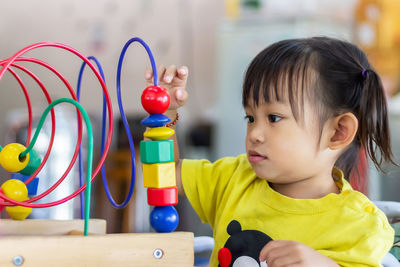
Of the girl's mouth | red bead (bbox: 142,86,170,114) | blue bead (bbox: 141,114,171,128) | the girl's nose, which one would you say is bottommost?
the girl's mouth

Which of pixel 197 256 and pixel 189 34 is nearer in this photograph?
pixel 197 256

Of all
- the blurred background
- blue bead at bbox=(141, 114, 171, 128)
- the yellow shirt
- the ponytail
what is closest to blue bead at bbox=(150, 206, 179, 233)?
blue bead at bbox=(141, 114, 171, 128)

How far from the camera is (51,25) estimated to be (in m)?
3.36

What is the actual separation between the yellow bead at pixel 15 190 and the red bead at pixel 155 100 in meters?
0.22

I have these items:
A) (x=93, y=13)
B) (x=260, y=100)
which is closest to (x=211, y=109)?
(x=93, y=13)

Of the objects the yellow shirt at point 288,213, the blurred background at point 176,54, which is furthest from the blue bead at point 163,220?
the blurred background at point 176,54

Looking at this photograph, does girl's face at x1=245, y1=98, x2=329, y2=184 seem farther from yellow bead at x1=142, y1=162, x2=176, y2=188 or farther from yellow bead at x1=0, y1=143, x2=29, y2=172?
yellow bead at x1=0, y1=143, x2=29, y2=172

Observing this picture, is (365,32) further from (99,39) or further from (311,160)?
(311,160)

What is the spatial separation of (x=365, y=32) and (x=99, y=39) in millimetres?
1480

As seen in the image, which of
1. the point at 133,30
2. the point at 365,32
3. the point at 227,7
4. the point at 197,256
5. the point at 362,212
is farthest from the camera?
the point at 133,30

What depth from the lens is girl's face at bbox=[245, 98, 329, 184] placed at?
2.65ft

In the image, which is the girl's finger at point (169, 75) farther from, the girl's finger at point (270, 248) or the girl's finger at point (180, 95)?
the girl's finger at point (270, 248)

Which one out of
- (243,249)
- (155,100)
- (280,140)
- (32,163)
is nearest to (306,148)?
(280,140)

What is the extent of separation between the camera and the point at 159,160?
0.65m
